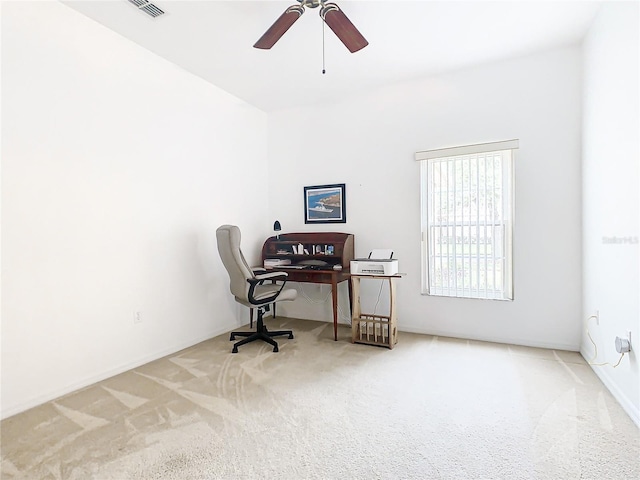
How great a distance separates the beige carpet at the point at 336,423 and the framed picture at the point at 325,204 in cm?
189

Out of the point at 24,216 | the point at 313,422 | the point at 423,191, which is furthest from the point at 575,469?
the point at 24,216

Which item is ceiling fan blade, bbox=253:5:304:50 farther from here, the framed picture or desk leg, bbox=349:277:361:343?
desk leg, bbox=349:277:361:343

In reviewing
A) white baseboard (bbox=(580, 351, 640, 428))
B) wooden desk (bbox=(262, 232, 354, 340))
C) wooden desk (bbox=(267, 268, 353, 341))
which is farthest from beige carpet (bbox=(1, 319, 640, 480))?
wooden desk (bbox=(262, 232, 354, 340))

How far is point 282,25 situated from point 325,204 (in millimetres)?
2345

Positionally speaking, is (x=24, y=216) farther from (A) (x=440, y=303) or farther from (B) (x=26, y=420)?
(A) (x=440, y=303)

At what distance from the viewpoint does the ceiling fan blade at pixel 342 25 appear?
220cm

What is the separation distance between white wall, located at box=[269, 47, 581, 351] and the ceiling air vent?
217cm

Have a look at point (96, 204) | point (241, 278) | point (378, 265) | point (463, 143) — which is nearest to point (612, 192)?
point (463, 143)

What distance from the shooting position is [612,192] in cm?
238

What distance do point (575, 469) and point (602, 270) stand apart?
1.59m

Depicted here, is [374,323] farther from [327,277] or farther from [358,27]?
[358,27]

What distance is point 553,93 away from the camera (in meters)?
3.19

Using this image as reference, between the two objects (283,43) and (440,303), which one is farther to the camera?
(440,303)

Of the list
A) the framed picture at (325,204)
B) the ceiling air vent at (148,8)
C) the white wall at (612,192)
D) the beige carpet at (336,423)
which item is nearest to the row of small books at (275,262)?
the framed picture at (325,204)
